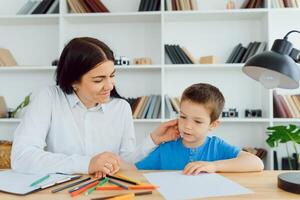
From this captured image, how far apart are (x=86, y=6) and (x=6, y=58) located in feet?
2.99

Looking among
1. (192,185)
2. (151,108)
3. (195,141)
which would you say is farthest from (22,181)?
(151,108)

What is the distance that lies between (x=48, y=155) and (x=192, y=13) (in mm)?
2163

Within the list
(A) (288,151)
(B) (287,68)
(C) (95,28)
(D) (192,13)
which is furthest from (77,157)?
(A) (288,151)

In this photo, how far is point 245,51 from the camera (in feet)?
9.87

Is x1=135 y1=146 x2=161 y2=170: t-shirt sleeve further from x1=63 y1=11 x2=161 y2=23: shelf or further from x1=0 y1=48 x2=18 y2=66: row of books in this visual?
x1=0 y1=48 x2=18 y2=66: row of books

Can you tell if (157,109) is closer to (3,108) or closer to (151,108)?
(151,108)

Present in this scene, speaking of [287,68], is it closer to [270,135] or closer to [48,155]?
[48,155]

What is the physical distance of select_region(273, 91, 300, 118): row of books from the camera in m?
2.91

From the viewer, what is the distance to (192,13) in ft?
9.69

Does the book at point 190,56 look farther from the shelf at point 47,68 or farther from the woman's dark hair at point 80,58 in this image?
the woman's dark hair at point 80,58

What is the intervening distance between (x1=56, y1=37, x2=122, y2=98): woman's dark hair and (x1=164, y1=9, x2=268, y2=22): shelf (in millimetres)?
1657

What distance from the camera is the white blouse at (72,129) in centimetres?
131

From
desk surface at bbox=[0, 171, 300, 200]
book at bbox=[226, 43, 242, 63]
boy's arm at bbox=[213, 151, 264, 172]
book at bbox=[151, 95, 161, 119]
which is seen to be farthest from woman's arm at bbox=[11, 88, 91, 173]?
book at bbox=[226, 43, 242, 63]

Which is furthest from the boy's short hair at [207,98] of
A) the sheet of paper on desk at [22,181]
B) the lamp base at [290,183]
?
the sheet of paper on desk at [22,181]
